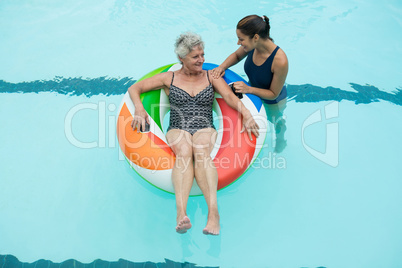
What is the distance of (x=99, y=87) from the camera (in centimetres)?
388

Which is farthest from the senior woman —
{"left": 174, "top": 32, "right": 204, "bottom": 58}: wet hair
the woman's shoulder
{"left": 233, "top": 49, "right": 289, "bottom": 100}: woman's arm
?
the woman's shoulder

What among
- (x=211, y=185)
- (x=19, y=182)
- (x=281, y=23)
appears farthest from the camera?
(x=281, y=23)

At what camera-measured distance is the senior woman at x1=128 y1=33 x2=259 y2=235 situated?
2250 mm

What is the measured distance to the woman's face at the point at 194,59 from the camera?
2.46m

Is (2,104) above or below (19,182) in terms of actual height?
above

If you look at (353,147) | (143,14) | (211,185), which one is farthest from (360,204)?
(143,14)

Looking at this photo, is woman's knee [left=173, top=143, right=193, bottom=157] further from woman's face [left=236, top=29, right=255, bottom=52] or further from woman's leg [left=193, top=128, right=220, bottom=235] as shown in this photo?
woman's face [left=236, top=29, right=255, bottom=52]

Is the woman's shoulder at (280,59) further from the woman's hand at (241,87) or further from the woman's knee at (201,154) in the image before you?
the woman's knee at (201,154)

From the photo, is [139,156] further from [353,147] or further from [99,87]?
[353,147]

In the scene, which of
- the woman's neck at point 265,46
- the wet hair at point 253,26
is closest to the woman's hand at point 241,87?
the woman's neck at point 265,46

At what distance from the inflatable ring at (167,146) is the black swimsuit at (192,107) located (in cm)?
12

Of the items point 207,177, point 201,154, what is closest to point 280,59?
point 201,154

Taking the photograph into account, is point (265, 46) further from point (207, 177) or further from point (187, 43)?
point (207, 177)

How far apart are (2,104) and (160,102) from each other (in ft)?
6.66
